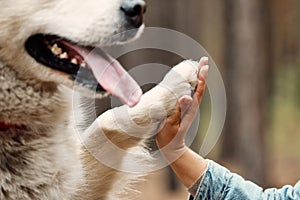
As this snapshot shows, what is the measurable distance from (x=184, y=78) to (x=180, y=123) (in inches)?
8.5

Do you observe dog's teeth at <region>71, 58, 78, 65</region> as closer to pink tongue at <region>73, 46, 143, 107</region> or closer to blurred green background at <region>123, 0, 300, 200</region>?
pink tongue at <region>73, 46, 143, 107</region>

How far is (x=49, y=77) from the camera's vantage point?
3.77 meters

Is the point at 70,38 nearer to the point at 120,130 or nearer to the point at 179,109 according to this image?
the point at 179,109

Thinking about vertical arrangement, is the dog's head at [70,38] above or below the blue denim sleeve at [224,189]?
above

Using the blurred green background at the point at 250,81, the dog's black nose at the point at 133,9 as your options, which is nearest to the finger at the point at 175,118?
the dog's black nose at the point at 133,9

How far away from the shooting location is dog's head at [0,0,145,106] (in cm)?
366

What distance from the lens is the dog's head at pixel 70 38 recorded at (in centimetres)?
366

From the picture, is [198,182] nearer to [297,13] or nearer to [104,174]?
[104,174]

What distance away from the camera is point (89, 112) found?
4.49 metres

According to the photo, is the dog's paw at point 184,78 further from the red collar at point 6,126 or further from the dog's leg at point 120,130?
the red collar at point 6,126

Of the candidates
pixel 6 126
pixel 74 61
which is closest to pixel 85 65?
pixel 74 61

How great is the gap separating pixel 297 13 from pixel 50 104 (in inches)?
547

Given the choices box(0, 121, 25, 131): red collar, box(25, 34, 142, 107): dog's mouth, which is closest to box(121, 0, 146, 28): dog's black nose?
box(25, 34, 142, 107): dog's mouth

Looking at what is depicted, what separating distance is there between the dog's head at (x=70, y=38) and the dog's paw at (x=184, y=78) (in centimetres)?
42
